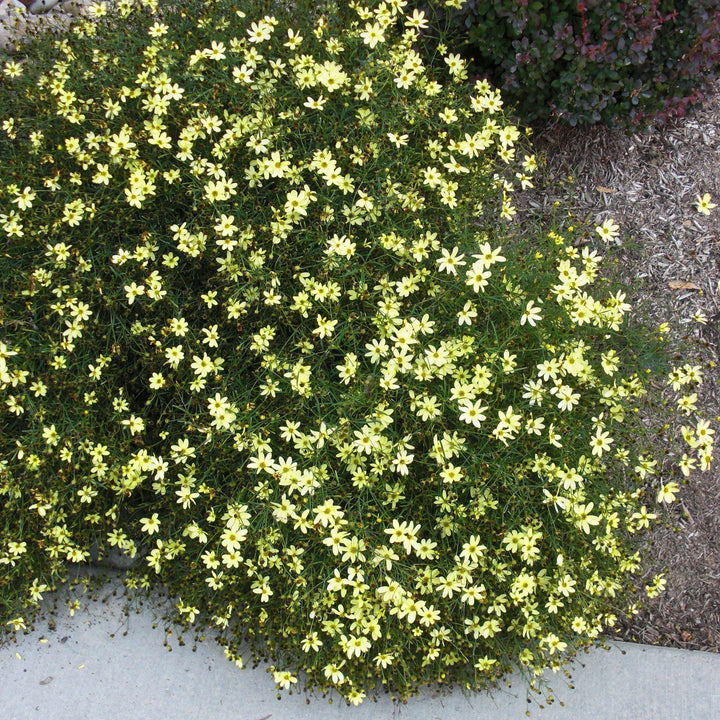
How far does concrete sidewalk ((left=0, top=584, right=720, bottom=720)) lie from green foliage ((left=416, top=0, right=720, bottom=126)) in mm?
2852

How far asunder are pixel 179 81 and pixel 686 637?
12.6 feet

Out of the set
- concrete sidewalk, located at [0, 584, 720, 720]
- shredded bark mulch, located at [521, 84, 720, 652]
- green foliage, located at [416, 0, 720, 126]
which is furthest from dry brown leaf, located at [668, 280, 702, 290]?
concrete sidewalk, located at [0, 584, 720, 720]

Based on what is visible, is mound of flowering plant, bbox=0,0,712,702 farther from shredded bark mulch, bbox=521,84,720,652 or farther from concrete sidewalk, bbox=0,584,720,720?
shredded bark mulch, bbox=521,84,720,652

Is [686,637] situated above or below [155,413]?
below

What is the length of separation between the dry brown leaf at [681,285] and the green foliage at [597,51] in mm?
928

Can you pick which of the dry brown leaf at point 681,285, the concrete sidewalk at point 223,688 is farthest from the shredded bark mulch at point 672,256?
the concrete sidewalk at point 223,688

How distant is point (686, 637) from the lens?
142 inches

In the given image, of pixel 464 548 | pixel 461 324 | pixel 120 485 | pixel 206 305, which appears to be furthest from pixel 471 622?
pixel 206 305

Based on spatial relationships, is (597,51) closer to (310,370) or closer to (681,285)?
(681,285)

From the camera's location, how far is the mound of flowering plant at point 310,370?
3.04 m

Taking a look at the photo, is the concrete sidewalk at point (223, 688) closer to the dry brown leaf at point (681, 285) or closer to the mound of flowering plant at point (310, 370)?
the mound of flowering plant at point (310, 370)

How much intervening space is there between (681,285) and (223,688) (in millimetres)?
3279

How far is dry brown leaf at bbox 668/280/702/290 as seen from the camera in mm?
4055

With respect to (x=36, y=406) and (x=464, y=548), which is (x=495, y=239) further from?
(x=36, y=406)
